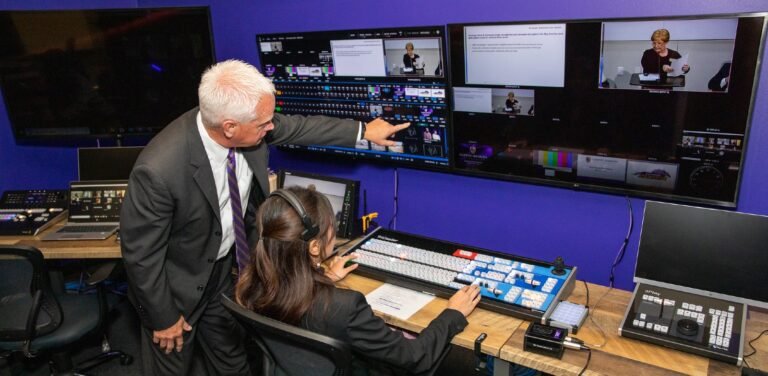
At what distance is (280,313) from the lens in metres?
1.57

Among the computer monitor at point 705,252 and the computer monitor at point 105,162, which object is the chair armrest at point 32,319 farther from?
the computer monitor at point 705,252

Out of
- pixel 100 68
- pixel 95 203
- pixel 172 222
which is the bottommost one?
pixel 95 203

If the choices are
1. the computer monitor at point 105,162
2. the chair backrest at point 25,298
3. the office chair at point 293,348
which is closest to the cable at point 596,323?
the office chair at point 293,348

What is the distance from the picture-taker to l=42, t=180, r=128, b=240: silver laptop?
301cm

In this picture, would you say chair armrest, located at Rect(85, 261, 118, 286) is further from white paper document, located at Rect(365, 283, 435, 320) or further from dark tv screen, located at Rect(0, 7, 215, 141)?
white paper document, located at Rect(365, 283, 435, 320)

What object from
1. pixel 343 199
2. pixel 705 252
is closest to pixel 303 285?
pixel 343 199

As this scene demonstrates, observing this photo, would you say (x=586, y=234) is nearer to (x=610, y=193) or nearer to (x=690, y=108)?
(x=610, y=193)

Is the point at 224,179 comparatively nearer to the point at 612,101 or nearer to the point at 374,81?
Result: the point at 374,81

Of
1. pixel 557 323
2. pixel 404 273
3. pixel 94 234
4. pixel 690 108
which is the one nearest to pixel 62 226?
pixel 94 234

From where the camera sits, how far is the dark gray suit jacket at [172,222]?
1971 millimetres

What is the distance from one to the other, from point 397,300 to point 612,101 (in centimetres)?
107

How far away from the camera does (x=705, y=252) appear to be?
197 centimetres

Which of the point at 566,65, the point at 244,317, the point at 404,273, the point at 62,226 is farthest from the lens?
the point at 62,226

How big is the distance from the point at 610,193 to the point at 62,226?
8.85ft
